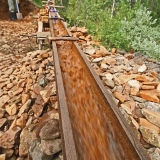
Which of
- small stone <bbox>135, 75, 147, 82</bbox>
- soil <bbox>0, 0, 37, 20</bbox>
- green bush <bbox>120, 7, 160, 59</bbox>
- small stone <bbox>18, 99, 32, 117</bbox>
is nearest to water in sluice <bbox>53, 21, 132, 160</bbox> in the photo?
small stone <bbox>18, 99, 32, 117</bbox>

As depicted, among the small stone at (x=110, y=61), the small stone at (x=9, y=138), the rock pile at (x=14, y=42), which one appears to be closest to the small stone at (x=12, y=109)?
the small stone at (x=9, y=138)

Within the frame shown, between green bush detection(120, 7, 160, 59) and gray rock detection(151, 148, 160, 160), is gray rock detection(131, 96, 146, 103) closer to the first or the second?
gray rock detection(151, 148, 160, 160)

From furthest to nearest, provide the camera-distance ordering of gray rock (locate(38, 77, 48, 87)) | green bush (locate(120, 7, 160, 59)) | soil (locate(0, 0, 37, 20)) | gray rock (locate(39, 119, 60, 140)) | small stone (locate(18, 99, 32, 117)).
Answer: soil (locate(0, 0, 37, 20)) → green bush (locate(120, 7, 160, 59)) → gray rock (locate(38, 77, 48, 87)) → small stone (locate(18, 99, 32, 117)) → gray rock (locate(39, 119, 60, 140))

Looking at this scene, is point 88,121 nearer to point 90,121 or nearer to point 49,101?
point 90,121

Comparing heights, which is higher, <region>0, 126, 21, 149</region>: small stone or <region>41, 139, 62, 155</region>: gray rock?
<region>41, 139, 62, 155</region>: gray rock

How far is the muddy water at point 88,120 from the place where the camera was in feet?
5.94

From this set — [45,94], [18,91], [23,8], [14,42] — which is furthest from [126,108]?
[23,8]

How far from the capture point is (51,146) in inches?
70.9

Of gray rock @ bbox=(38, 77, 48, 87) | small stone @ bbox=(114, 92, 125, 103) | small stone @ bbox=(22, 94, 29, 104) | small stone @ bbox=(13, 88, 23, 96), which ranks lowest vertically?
small stone @ bbox=(13, 88, 23, 96)

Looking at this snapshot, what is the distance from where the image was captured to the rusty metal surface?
1.42 m

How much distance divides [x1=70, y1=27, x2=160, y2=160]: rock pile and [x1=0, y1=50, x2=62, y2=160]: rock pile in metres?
1.00

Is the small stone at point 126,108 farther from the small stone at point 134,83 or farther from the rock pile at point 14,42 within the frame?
the rock pile at point 14,42

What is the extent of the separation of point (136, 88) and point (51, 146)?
1644 millimetres

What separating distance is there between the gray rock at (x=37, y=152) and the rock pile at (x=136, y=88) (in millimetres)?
1143
